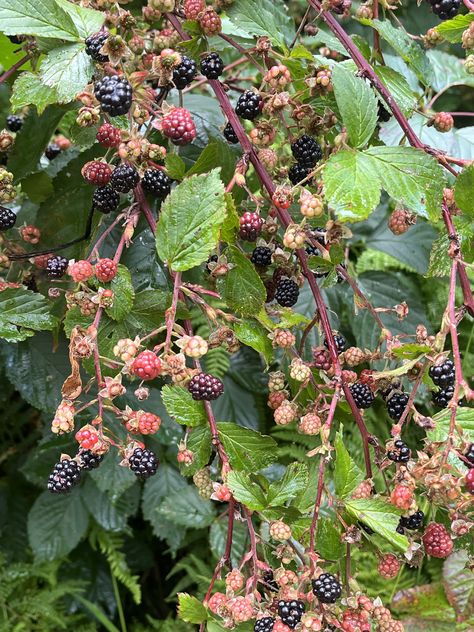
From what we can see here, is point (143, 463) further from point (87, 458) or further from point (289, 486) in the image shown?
point (289, 486)

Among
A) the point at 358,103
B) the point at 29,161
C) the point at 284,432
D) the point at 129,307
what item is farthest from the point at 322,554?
the point at 284,432

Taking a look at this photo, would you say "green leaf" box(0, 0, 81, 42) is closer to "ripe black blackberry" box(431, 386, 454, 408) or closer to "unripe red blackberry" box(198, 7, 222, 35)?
"unripe red blackberry" box(198, 7, 222, 35)

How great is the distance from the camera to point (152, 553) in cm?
179

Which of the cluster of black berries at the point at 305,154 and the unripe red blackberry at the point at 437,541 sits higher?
the cluster of black berries at the point at 305,154

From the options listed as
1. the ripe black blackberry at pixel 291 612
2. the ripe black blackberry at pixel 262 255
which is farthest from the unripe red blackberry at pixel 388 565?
the ripe black blackberry at pixel 262 255

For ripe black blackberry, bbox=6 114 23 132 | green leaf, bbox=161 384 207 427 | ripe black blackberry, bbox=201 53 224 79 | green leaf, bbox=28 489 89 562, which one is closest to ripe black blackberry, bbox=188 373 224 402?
green leaf, bbox=161 384 207 427

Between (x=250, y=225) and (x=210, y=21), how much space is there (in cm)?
26

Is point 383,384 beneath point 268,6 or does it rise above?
beneath

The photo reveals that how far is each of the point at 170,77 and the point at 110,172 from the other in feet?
0.43

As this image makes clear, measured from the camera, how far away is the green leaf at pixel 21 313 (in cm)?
90

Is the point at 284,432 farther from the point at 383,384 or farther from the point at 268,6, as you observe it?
the point at 268,6

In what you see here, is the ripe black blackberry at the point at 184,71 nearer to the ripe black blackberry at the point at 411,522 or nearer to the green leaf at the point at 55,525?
the ripe black blackberry at the point at 411,522

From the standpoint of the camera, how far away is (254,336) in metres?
0.79

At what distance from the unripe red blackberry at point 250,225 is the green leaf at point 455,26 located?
1.20ft
